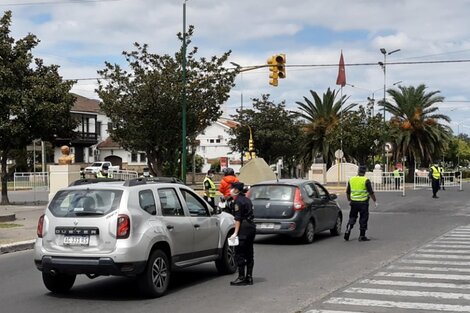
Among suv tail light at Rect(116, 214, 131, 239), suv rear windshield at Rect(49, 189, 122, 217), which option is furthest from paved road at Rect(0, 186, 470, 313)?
suv rear windshield at Rect(49, 189, 122, 217)

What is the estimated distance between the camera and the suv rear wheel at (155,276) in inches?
334

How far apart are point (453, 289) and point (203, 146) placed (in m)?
95.1

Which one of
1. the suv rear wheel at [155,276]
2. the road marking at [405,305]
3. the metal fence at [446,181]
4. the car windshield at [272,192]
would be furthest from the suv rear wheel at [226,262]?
the metal fence at [446,181]

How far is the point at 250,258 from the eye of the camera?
9570 mm

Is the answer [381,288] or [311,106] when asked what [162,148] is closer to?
[381,288]

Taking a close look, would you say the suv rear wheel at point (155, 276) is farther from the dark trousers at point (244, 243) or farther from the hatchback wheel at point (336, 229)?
the hatchback wheel at point (336, 229)

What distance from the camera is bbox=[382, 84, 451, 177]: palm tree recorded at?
182ft

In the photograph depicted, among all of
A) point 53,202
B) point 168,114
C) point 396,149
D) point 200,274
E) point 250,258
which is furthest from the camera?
point 396,149

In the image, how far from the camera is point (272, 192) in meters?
15.3

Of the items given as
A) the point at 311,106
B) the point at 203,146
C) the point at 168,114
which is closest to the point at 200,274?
the point at 168,114

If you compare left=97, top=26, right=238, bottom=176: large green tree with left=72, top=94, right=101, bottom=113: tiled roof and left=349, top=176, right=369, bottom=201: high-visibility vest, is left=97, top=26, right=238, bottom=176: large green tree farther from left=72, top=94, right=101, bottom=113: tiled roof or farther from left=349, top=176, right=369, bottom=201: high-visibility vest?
left=72, top=94, right=101, bottom=113: tiled roof

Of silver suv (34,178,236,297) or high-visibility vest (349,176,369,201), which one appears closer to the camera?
silver suv (34,178,236,297)

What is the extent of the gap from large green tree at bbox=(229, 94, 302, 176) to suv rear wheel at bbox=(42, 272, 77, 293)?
190 feet

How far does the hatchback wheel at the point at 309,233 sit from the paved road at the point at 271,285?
297 mm
